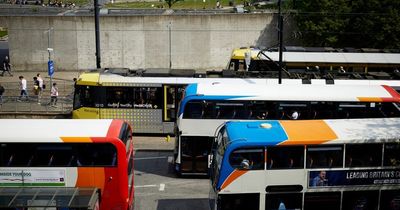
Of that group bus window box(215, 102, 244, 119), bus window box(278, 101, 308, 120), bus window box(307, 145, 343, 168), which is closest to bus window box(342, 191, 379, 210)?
bus window box(307, 145, 343, 168)

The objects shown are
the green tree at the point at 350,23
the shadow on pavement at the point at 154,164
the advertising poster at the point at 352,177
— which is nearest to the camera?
the advertising poster at the point at 352,177

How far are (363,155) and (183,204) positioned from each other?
5998 mm

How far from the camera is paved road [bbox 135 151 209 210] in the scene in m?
18.5

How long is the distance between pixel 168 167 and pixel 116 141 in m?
7.21

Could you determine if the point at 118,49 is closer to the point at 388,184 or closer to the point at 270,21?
the point at 270,21

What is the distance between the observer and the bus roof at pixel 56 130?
15.5 metres

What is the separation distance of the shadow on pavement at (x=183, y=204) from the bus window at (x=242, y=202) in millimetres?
3463

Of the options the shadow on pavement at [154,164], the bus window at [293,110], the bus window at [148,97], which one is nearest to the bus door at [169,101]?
the bus window at [148,97]

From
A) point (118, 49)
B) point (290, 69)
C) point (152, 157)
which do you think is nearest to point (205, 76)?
point (152, 157)

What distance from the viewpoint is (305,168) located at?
598 inches

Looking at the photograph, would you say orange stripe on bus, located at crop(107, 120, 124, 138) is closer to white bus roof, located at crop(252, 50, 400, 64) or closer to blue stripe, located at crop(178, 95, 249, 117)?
blue stripe, located at crop(178, 95, 249, 117)

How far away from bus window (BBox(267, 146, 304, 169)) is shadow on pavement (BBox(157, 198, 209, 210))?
13.6 ft

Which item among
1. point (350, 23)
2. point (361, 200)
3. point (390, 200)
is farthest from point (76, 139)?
point (350, 23)

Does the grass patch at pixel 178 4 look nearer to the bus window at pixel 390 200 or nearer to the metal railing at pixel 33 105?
the metal railing at pixel 33 105
